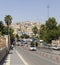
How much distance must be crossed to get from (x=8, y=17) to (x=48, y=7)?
38.1m

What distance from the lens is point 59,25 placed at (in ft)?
485

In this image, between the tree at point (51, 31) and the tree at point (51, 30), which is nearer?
the tree at point (51, 30)

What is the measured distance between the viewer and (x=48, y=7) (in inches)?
4446

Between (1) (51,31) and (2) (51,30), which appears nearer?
(1) (51,31)

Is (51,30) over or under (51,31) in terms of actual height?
over

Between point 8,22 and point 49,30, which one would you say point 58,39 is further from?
point 8,22

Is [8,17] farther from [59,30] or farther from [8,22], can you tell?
[59,30]

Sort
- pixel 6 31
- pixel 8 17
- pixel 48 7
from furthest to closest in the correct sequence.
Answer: pixel 6 31 → pixel 8 17 → pixel 48 7

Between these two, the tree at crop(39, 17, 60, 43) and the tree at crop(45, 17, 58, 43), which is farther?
the tree at crop(39, 17, 60, 43)

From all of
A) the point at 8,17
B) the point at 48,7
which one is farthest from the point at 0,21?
the point at 48,7

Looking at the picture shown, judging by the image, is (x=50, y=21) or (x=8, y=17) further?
(x=8, y=17)

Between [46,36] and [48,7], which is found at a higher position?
[48,7]

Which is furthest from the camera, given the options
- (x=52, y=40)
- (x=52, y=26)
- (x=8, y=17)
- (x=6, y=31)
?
(x=6, y=31)

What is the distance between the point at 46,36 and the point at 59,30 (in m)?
9.30
